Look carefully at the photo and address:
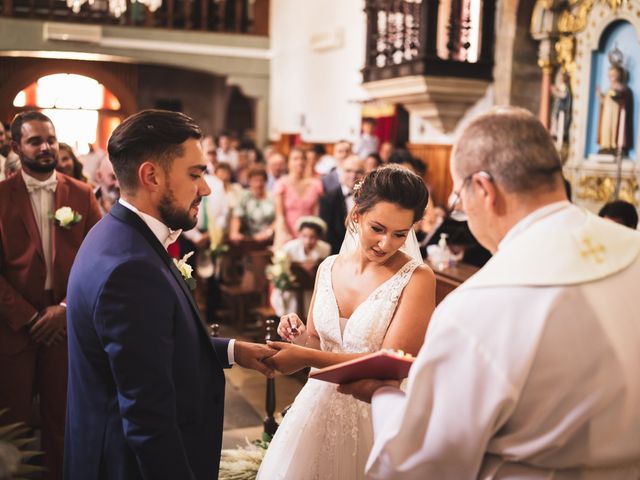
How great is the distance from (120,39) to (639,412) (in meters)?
12.9

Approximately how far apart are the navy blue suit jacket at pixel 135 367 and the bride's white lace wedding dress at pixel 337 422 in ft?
1.56

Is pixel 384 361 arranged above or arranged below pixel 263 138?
below

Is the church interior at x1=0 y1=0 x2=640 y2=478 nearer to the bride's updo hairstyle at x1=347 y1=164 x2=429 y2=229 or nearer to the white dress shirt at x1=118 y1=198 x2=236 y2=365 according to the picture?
the white dress shirt at x1=118 y1=198 x2=236 y2=365

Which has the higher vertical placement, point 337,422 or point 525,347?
point 525,347

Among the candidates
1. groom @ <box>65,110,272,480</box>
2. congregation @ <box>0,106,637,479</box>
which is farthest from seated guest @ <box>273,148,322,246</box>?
groom @ <box>65,110,272,480</box>

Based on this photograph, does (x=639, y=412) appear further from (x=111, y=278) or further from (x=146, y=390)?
(x=111, y=278)

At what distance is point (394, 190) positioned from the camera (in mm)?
2543

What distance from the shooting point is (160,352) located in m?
1.88

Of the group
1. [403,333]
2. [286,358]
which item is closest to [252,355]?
[286,358]

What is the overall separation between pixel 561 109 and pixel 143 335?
20.5ft

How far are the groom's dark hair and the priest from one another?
0.79 m

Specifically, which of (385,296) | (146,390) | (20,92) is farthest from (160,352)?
(20,92)

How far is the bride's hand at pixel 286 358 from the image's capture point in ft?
7.97

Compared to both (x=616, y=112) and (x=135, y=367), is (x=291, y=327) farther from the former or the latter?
(x=616, y=112)
